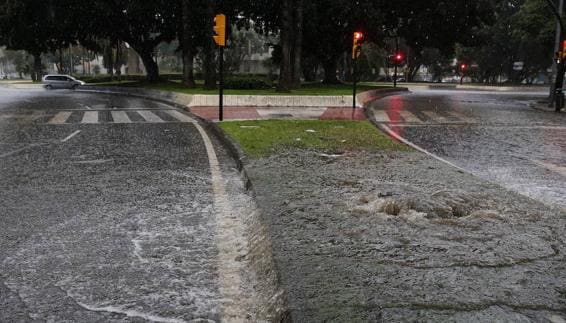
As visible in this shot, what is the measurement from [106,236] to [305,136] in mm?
7332

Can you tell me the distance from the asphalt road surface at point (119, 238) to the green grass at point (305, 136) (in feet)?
3.53

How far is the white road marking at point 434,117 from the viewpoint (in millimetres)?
17828

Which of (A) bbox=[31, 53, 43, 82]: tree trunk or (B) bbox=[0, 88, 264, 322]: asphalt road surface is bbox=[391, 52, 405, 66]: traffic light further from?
(B) bbox=[0, 88, 264, 322]: asphalt road surface

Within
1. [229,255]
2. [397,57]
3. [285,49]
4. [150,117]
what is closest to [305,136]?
[229,255]

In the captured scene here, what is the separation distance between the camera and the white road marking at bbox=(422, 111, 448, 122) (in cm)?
1783

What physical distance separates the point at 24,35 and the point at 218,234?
4155 centimetres

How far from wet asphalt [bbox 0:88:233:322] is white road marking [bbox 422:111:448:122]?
35.8ft

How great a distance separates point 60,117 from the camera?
55.2 ft

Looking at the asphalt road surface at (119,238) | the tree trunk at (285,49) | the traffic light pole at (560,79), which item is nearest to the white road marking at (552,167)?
the asphalt road surface at (119,238)

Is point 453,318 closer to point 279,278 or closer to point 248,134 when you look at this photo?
point 279,278

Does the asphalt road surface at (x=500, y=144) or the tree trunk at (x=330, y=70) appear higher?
the tree trunk at (x=330, y=70)

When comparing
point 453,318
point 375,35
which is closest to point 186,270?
point 453,318

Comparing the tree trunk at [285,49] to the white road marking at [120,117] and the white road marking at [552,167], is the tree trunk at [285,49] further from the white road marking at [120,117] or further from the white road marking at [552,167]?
the white road marking at [552,167]

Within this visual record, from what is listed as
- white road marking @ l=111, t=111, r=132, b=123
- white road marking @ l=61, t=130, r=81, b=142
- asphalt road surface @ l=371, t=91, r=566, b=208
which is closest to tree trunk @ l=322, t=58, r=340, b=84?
asphalt road surface @ l=371, t=91, r=566, b=208
